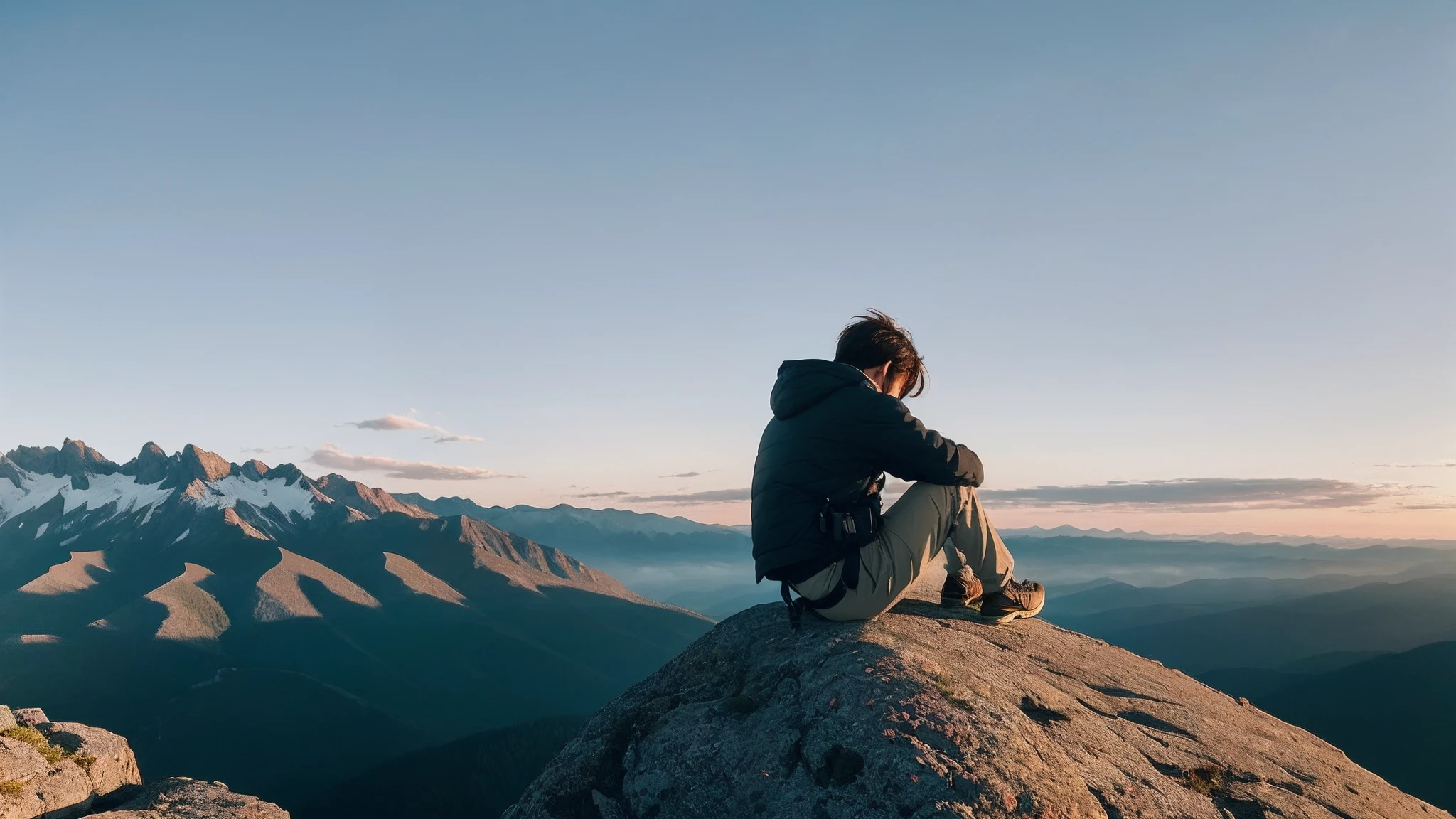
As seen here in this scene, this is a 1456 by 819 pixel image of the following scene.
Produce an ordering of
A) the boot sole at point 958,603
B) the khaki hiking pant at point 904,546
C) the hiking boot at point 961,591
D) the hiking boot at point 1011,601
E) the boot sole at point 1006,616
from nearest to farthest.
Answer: the khaki hiking pant at point 904,546
the hiking boot at point 1011,601
the boot sole at point 1006,616
the hiking boot at point 961,591
the boot sole at point 958,603

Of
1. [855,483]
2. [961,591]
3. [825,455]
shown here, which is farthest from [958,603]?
[825,455]

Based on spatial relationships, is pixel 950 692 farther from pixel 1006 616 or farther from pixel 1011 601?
pixel 1006 616

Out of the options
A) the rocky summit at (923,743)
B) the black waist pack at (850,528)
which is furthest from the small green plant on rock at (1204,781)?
the black waist pack at (850,528)

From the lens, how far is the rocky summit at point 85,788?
14.0 metres

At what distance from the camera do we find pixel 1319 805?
28.9ft

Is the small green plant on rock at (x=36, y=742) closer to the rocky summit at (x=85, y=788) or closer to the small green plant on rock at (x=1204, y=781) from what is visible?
→ the rocky summit at (x=85, y=788)

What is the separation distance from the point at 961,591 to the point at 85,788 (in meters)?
17.7

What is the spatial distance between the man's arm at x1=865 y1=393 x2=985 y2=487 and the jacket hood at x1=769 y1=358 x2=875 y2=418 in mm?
423

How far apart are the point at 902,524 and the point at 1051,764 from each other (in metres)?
2.94

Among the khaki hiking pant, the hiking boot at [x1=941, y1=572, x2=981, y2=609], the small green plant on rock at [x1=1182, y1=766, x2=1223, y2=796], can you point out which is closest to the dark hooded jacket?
the khaki hiking pant

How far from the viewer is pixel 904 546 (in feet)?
30.5

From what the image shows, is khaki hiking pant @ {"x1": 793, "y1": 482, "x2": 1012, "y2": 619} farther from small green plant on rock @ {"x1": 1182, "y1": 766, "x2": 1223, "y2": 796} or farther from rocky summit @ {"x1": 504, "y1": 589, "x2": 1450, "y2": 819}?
small green plant on rock @ {"x1": 1182, "y1": 766, "x2": 1223, "y2": 796}

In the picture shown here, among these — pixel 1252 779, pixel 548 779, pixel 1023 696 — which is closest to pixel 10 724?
pixel 548 779

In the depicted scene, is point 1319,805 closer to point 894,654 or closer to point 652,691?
point 894,654
